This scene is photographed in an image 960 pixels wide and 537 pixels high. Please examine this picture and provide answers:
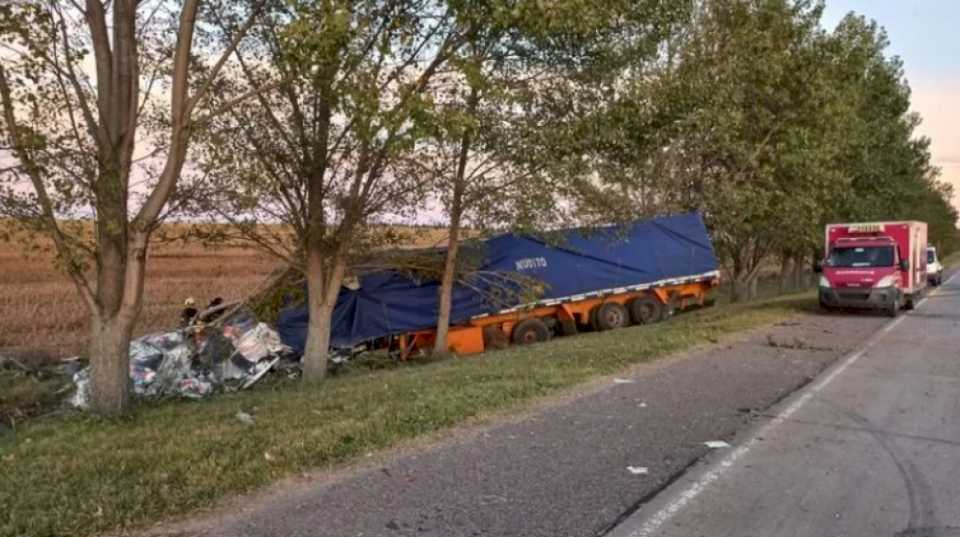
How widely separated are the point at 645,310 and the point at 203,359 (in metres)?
12.0

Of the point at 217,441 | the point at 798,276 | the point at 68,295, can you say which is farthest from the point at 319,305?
the point at 798,276

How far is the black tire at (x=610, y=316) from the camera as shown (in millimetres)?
20453

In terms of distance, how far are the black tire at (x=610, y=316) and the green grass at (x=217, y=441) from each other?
30.4 feet

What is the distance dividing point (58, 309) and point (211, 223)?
11.3 meters

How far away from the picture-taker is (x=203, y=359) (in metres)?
14.5

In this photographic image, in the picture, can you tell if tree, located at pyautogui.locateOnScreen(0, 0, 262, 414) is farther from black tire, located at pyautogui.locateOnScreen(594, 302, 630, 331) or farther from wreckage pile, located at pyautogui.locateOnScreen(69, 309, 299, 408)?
black tire, located at pyautogui.locateOnScreen(594, 302, 630, 331)

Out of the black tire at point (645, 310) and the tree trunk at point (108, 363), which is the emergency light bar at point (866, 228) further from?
A: the tree trunk at point (108, 363)

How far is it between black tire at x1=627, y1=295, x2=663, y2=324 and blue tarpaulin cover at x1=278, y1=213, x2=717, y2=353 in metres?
0.55

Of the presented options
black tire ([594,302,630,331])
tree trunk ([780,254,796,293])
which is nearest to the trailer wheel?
black tire ([594,302,630,331])

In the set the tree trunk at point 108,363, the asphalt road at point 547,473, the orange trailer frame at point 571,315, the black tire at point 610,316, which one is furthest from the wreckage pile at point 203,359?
the black tire at point 610,316

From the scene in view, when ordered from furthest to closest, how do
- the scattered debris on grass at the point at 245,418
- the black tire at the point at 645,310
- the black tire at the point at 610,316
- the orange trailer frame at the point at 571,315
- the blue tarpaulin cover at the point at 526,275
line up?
the black tire at the point at 645,310 < the black tire at the point at 610,316 < the orange trailer frame at the point at 571,315 < the blue tarpaulin cover at the point at 526,275 < the scattered debris on grass at the point at 245,418

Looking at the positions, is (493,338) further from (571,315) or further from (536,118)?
(536,118)

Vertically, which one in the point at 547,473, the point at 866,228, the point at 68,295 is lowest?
the point at 547,473

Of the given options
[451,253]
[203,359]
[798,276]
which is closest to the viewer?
[203,359]
